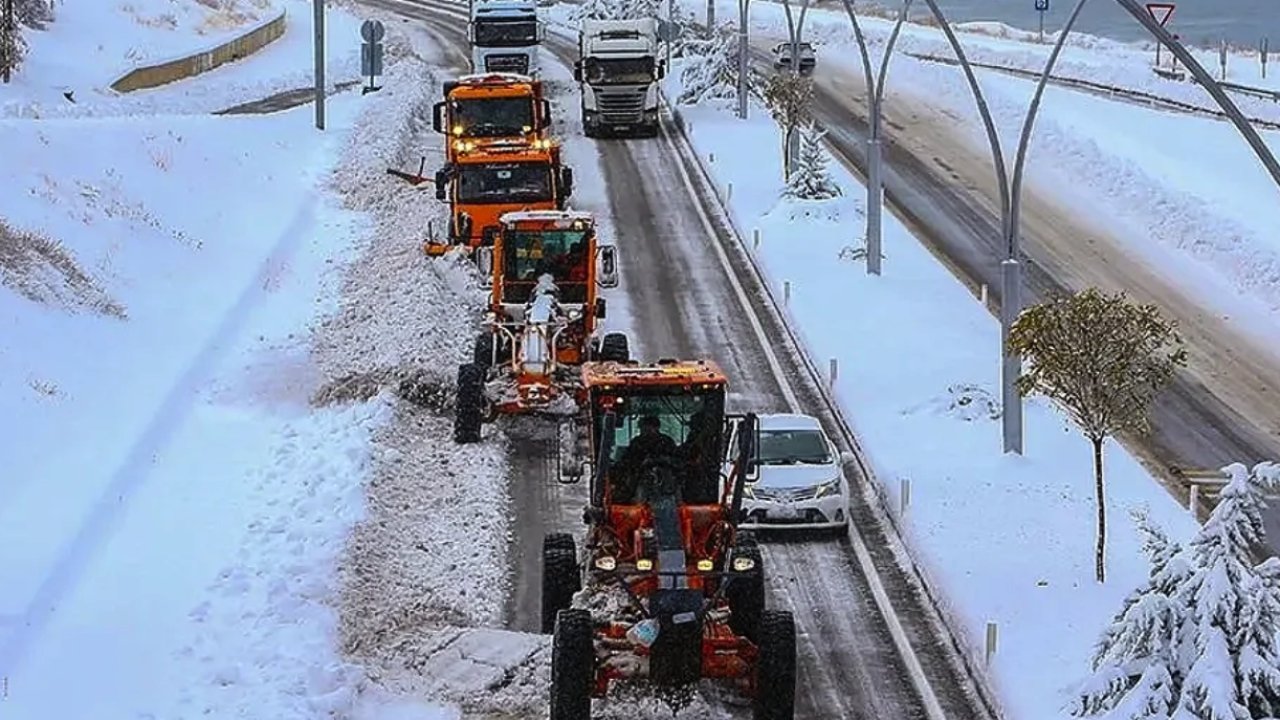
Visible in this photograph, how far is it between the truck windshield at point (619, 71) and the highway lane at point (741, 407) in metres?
1.94

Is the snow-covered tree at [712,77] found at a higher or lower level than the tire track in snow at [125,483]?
higher

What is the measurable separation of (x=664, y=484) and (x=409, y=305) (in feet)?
51.3

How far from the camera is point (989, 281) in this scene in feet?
126

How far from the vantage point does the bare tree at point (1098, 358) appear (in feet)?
65.3

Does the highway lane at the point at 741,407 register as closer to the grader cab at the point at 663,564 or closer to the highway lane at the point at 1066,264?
the grader cab at the point at 663,564

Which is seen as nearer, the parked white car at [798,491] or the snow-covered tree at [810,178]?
the parked white car at [798,491]

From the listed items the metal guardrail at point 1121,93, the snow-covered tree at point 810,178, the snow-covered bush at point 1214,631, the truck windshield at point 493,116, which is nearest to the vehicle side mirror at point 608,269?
the truck windshield at point 493,116

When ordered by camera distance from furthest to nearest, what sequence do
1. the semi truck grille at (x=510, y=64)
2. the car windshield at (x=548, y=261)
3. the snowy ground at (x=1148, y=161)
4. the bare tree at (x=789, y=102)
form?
the semi truck grille at (x=510, y=64)
the bare tree at (x=789, y=102)
the snowy ground at (x=1148, y=161)
the car windshield at (x=548, y=261)

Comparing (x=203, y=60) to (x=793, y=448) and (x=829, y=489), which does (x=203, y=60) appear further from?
(x=829, y=489)

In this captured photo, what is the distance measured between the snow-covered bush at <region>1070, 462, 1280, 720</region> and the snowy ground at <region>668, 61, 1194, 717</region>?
10.8 ft

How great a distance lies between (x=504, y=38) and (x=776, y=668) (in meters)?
46.1

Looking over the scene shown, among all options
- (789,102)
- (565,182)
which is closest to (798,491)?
(565,182)

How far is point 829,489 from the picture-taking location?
888 inches

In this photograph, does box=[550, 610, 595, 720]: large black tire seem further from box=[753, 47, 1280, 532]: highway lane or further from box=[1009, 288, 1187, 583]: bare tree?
box=[753, 47, 1280, 532]: highway lane
